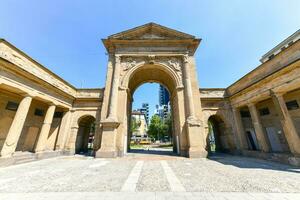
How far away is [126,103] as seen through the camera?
16125mm

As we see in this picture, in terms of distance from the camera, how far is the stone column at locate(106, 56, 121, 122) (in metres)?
14.1

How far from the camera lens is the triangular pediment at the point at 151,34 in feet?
55.8

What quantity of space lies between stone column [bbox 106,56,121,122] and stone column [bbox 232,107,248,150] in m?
13.8

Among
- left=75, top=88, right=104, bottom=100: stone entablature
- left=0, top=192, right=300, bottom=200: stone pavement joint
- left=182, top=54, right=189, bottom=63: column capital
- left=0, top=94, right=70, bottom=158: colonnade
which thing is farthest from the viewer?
left=75, top=88, right=104, bottom=100: stone entablature

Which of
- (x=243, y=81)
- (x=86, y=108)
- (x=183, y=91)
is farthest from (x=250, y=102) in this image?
(x=86, y=108)

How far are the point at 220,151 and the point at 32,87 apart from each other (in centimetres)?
2233

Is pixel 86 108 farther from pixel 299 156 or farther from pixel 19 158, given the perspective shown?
pixel 299 156

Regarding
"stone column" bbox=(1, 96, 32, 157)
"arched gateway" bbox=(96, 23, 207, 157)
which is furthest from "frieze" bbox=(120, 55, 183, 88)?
"stone column" bbox=(1, 96, 32, 157)

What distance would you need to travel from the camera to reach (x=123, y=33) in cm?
1705

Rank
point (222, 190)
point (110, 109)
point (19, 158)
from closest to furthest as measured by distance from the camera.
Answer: point (222, 190) < point (19, 158) < point (110, 109)

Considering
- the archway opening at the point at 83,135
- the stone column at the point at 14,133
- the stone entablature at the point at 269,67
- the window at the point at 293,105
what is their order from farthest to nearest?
1. the archway opening at the point at 83,135
2. the window at the point at 293,105
3. the stone entablature at the point at 269,67
4. the stone column at the point at 14,133

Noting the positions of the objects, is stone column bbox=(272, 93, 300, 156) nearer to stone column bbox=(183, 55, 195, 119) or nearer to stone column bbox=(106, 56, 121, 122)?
stone column bbox=(183, 55, 195, 119)

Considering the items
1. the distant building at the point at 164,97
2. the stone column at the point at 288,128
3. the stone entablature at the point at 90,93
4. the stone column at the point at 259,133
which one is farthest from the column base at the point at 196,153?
the distant building at the point at 164,97

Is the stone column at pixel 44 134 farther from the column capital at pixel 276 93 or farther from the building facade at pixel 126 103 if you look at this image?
the column capital at pixel 276 93
